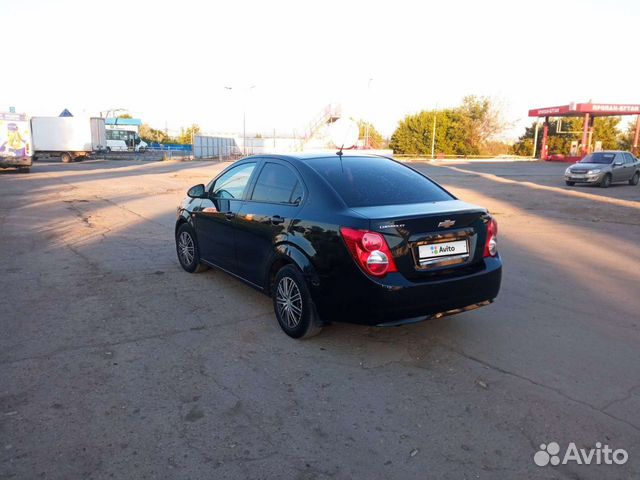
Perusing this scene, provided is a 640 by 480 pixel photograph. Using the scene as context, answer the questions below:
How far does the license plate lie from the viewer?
3.98m

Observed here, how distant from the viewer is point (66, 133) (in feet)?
124

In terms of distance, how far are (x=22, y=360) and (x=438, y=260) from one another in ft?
11.4

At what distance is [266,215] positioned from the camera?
4867 mm

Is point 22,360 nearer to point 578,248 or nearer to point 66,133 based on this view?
point 578,248

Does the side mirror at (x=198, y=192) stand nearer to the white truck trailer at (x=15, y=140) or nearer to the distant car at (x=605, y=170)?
the distant car at (x=605, y=170)

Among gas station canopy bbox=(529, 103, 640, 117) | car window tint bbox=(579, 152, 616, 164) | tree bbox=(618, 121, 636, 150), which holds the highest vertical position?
gas station canopy bbox=(529, 103, 640, 117)

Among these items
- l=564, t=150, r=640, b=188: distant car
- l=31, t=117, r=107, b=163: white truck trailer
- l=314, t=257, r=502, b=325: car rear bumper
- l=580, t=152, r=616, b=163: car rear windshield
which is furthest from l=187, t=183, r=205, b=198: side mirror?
l=31, t=117, r=107, b=163: white truck trailer

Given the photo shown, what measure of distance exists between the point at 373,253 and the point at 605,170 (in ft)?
68.6

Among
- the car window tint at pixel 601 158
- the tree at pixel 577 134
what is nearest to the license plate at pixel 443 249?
the car window tint at pixel 601 158

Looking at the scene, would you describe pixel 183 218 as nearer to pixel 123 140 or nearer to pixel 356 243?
pixel 356 243

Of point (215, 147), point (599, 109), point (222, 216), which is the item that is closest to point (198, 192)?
point (222, 216)

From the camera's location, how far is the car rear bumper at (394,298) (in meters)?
3.84

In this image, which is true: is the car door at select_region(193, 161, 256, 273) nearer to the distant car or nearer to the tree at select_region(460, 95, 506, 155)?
the distant car

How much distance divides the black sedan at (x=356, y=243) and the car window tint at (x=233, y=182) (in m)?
0.09
